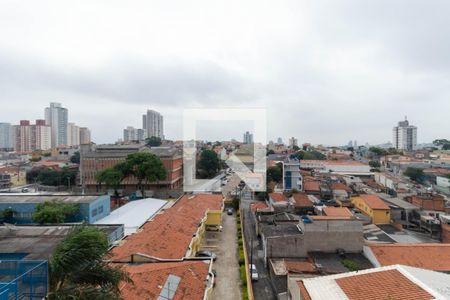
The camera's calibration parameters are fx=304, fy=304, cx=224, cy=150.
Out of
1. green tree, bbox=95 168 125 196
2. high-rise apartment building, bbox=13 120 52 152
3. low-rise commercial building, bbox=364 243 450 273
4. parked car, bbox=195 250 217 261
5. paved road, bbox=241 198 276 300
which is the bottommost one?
paved road, bbox=241 198 276 300

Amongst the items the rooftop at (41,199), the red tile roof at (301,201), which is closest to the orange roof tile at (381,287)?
the red tile roof at (301,201)

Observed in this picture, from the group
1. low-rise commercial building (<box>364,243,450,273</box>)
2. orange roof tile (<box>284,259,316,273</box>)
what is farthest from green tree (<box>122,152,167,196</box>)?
low-rise commercial building (<box>364,243,450,273</box>)

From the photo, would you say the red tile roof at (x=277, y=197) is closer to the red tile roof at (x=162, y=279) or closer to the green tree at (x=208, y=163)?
the red tile roof at (x=162, y=279)

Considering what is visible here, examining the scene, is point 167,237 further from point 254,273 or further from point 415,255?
point 415,255

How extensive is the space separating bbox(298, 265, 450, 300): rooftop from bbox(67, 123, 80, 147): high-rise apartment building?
261 ft

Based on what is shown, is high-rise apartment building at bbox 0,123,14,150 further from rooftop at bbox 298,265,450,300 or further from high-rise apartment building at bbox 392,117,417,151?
high-rise apartment building at bbox 392,117,417,151

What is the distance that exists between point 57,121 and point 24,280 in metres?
77.9

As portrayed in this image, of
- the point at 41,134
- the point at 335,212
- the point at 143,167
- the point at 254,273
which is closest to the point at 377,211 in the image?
the point at 335,212

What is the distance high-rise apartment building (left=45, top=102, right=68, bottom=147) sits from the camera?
2803 inches

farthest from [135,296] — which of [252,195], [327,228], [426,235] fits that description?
[252,195]

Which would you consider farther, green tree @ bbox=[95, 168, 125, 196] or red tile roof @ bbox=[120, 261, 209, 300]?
green tree @ bbox=[95, 168, 125, 196]

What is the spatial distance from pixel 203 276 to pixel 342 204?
13742 millimetres

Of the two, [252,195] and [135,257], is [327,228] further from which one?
[252,195]

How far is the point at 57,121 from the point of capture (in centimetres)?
7188
